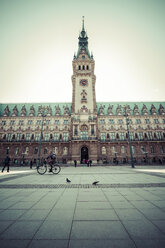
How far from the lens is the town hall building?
36.0m

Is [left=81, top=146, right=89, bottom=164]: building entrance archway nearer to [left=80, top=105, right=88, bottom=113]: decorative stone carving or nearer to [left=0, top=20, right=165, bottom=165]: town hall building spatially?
[left=0, top=20, right=165, bottom=165]: town hall building

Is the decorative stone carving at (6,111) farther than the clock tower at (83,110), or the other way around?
the decorative stone carving at (6,111)

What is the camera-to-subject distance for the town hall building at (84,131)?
36.0 metres

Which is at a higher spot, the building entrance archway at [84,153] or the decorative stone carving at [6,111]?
the decorative stone carving at [6,111]

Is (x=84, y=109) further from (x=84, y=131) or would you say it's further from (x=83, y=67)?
(x=83, y=67)

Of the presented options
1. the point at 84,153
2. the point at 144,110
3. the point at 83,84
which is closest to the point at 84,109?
the point at 83,84

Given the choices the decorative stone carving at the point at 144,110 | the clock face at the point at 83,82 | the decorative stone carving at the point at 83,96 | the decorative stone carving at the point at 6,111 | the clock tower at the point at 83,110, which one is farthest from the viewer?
the decorative stone carving at the point at 144,110

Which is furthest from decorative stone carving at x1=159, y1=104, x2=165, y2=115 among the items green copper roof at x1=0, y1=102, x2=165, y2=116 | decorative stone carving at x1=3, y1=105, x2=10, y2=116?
decorative stone carving at x1=3, y1=105, x2=10, y2=116

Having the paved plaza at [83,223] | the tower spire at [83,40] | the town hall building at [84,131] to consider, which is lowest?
the paved plaza at [83,223]

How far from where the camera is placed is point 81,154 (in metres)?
36.1

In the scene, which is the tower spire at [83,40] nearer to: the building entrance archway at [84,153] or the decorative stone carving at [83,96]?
the decorative stone carving at [83,96]

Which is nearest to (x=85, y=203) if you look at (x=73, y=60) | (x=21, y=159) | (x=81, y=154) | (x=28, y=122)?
(x=81, y=154)

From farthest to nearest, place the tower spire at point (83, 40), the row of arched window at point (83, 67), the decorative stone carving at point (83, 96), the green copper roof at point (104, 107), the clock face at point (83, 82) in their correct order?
the tower spire at point (83, 40), the green copper roof at point (104, 107), the row of arched window at point (83, 67), the clock face at point (83, 82), the decorative stone carving at point (83, 96)

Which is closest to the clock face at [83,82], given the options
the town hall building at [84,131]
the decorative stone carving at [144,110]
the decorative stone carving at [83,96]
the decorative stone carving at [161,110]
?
the town hall building at [84,131]
